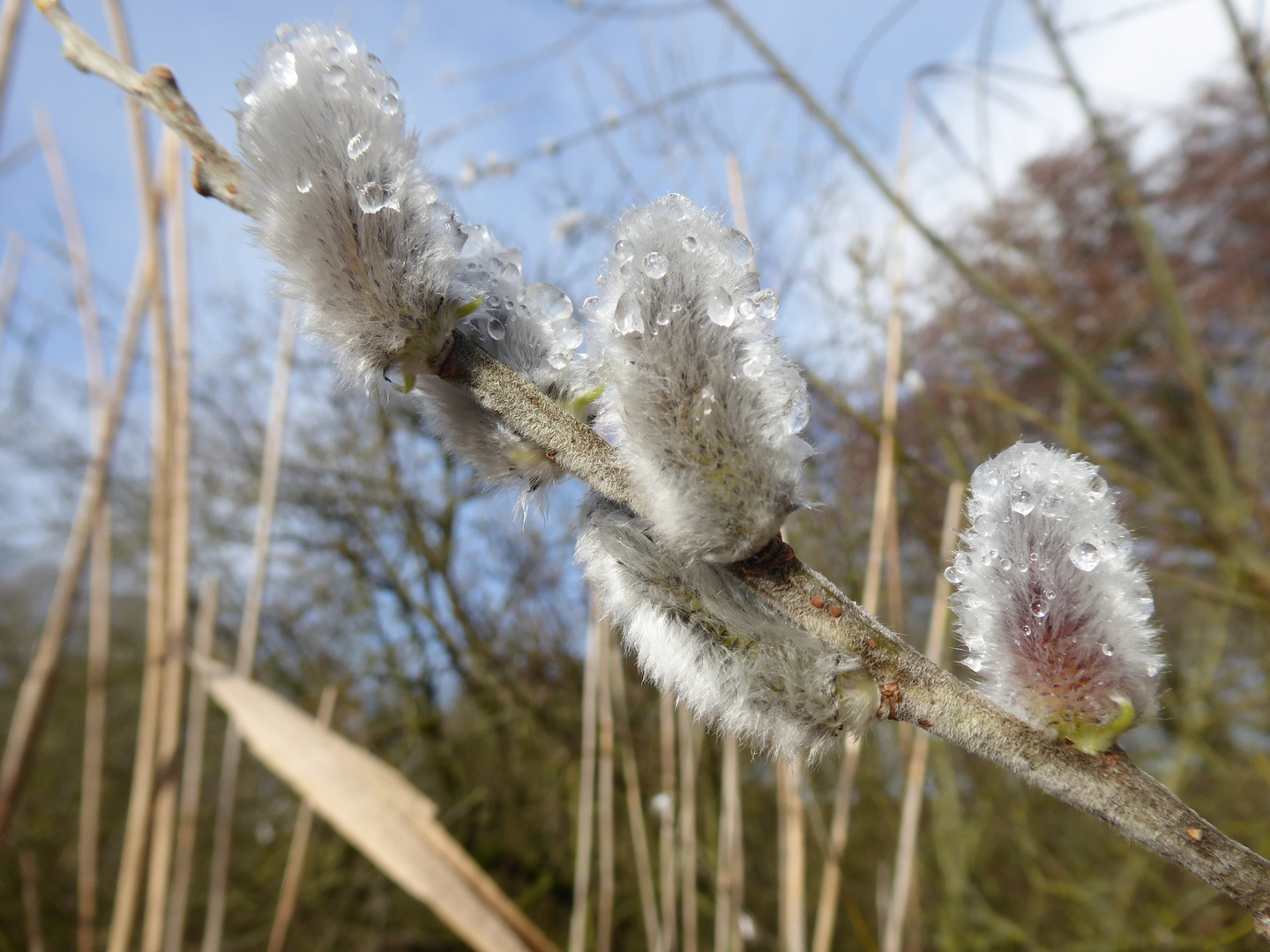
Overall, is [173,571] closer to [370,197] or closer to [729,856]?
[370,197]

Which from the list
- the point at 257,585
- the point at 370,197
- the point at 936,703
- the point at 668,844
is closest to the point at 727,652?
the point at 936,703

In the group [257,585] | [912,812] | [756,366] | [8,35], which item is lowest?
[912,812]

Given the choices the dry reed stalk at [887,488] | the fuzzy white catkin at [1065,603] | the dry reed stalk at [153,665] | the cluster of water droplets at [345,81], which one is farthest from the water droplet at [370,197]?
the dry reed stalk at [887,488]

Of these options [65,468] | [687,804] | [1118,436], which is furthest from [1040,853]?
[65,468]

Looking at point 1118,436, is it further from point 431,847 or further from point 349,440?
point 431,847

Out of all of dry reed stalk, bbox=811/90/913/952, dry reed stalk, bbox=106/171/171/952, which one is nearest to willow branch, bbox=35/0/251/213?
dry reed stalk, bbox=106/171/171/952

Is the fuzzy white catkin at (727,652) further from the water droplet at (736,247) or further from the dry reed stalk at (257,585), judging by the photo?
the dry reed stalk at (257,585)

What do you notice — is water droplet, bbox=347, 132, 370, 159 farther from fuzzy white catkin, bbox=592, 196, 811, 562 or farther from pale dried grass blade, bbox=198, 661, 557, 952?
pale dried grass blade, bbox=198, 661, 557, 952
